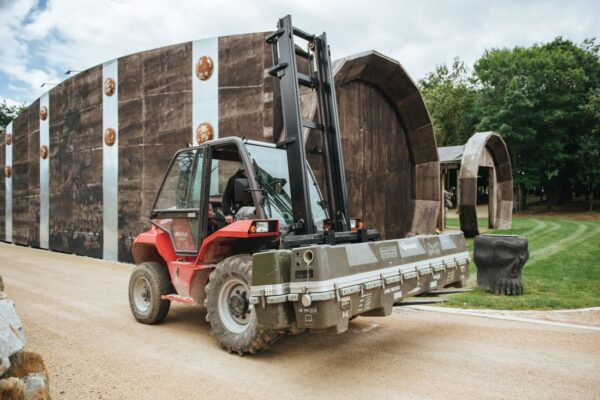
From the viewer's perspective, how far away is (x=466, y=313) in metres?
6.74

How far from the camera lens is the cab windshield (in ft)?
17.2

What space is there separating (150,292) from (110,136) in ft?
30.0

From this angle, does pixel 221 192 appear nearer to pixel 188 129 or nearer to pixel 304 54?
pixel 304 54

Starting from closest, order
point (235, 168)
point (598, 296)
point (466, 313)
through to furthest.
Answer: point (235, 168), point (466, 313), point (598, 296)

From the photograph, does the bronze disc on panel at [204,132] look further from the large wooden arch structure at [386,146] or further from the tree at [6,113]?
the tree at [6,113]

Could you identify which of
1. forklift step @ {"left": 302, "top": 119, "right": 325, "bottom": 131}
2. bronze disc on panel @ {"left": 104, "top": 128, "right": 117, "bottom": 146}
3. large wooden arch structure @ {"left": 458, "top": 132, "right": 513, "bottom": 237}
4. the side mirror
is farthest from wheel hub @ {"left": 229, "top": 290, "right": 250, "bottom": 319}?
large wooden arch structure @ {"left": 458, "top": 132, "right": 513, "bottom": 237}

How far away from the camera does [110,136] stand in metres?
13.9

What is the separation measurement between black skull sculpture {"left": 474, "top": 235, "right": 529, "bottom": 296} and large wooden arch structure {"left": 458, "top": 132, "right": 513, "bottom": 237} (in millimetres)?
9498

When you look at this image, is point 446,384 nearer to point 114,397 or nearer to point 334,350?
point 334,350

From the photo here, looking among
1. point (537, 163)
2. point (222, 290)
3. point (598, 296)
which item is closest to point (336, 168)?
point (222, 290)

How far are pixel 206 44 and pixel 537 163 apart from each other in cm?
3606

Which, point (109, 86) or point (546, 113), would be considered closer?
point (109, 86)

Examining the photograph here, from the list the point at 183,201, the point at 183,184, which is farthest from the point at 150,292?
the point at 183,184

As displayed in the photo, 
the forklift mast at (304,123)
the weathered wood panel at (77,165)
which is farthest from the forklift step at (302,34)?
the weathered wood panel at (77,165)
